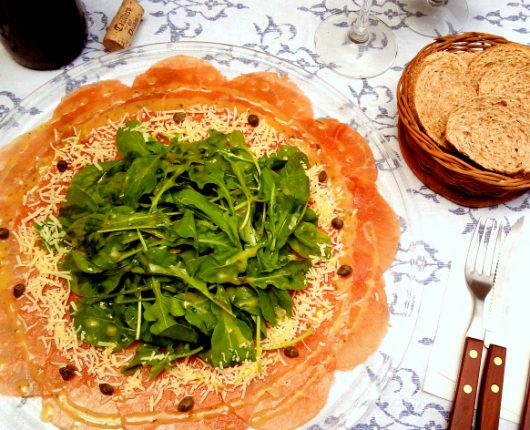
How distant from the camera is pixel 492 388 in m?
1.43

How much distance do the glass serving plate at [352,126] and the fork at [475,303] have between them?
Result: 16cm

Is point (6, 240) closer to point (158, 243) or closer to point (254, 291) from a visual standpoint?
point (158, 243)

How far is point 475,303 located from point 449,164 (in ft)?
1.31

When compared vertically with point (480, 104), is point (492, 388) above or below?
below

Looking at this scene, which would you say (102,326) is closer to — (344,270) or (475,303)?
(344,270)

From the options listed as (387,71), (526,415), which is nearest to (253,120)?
(387,71)

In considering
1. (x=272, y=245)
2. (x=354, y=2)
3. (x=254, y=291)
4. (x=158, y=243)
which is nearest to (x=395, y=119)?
(x=354, y=2)

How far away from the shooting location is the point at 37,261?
156cm

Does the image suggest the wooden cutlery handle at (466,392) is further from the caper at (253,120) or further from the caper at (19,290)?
the caper at (19,290)

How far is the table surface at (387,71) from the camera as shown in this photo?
154 cm

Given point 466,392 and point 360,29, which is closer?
point 466,392

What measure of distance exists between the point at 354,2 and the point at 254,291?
1.22 metres

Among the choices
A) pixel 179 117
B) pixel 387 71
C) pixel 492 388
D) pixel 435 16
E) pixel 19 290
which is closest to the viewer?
pixel 492 388

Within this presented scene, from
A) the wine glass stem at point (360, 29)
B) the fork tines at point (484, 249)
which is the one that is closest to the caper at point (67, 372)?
the fork tines at point (484, 249)
